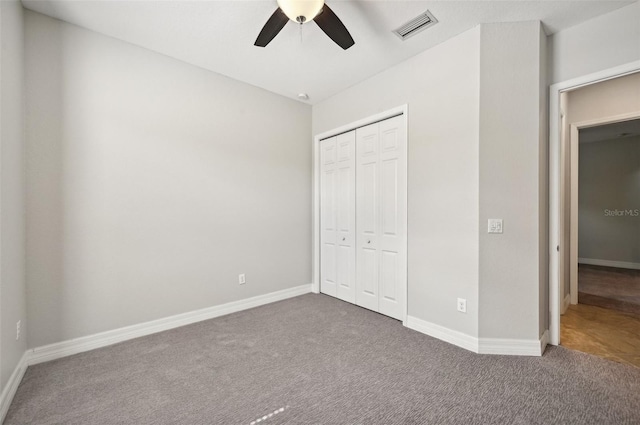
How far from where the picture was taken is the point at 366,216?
3.55m

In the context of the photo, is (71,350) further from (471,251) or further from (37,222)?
(471,251)

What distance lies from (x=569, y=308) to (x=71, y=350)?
5426 mm

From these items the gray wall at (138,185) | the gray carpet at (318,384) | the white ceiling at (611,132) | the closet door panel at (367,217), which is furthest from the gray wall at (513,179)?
the white ceiling at (611,132)

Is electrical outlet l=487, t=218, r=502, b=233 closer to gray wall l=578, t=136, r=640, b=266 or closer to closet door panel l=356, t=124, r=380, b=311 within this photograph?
closet door panel l=356, t=124, r=380, b=311

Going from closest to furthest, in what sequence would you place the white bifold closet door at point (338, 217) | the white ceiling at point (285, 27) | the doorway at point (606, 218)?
the white ceiling at point (285, 27)
the doorway at point (606, 218)
the white bifold closet door at point (338, 217)

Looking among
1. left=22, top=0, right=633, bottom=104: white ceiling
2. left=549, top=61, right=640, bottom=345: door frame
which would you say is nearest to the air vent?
A: left=22, top=0, right=633, bottom=104: white ceiling

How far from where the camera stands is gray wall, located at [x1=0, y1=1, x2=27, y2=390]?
1.80m

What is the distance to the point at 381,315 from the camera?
3.31 metres

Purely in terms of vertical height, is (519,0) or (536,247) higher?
(519,0)

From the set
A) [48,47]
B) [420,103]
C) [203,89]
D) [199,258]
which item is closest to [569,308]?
[420,103]

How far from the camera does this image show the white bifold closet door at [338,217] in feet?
12.3

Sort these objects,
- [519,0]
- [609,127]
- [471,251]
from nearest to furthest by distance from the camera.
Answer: [519,0], [471,251], [609,127]

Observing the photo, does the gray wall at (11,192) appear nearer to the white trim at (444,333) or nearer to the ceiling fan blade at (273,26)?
the ceiling fan blade at (273,26)

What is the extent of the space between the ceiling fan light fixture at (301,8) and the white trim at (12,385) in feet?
10.0
